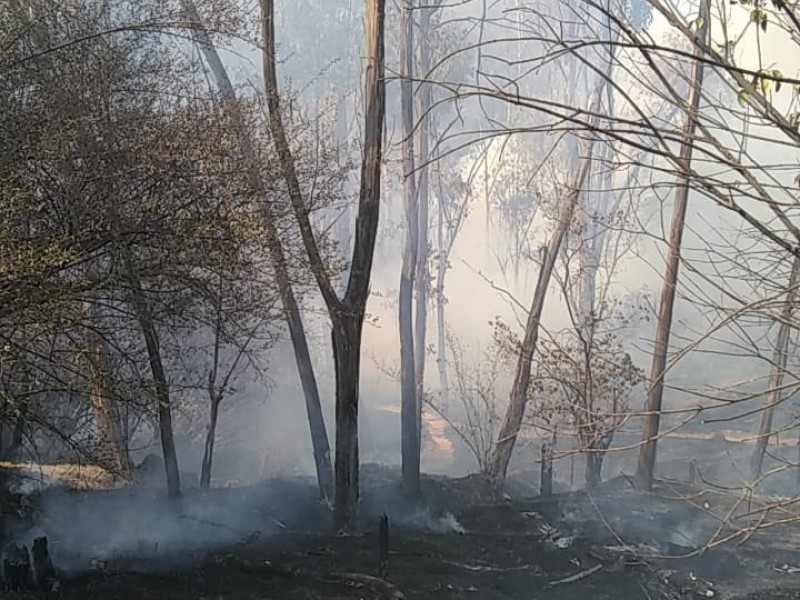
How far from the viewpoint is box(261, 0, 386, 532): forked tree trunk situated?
8906mm

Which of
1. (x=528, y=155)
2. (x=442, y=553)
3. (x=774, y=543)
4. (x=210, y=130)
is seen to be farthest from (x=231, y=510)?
(x=528, y=155)

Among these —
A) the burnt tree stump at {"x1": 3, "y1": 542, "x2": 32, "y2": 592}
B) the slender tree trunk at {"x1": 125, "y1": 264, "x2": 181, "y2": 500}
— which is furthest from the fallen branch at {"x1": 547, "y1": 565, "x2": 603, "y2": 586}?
the burnt tree stump at {"x1": 3, "y1": 542, "x2": 32, "y2": 592}

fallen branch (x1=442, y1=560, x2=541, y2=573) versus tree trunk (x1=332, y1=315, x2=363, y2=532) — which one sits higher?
tree trunk (x1=332, y1=315, x2=363, y2=532)

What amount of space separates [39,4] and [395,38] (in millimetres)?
17710

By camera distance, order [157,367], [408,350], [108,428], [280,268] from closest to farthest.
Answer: [157,367] < [280,268] < [108,428] < [408,350]

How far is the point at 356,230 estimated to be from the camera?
368 inches

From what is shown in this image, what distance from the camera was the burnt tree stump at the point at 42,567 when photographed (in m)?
7.32

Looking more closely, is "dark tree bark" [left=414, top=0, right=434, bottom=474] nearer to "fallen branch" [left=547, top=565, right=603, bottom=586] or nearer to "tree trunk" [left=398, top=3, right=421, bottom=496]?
"tree trunk" [left=398, top=3, right=421, bottom=496]

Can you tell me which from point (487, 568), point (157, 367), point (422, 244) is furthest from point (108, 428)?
point (422, 244)

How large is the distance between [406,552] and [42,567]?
4282mm

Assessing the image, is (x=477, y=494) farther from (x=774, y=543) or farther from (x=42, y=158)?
(x=42, y=158)

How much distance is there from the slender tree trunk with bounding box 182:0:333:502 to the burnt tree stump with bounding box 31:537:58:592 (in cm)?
373

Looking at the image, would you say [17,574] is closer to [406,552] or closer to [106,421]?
[106,421]

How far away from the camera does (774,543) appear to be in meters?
10.9
